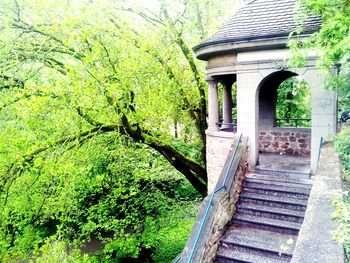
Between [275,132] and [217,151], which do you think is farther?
[275,132]

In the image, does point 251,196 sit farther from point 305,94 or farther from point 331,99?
point 305,94

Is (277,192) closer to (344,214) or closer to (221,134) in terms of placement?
(221,134)

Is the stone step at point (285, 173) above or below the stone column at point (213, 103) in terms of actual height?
below

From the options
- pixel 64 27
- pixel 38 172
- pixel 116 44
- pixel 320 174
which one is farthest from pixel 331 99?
pixel 38 172

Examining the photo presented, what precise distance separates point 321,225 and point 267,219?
266cm

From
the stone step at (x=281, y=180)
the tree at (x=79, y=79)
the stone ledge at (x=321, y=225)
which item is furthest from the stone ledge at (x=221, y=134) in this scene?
the stone ledge at (x=321, y=225)

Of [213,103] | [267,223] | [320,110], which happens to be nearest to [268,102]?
[213,103]

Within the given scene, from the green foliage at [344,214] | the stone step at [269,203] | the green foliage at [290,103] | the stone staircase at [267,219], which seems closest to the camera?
the green foliage at [344,214]

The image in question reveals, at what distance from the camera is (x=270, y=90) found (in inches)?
429

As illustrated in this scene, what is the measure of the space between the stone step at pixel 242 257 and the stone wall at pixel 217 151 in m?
2.81

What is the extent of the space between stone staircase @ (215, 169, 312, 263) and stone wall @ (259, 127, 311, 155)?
281 centimetres

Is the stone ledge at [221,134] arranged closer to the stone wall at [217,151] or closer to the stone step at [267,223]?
the stone wall at [217,151]

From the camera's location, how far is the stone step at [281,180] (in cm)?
710

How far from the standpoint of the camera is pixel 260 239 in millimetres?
6176
